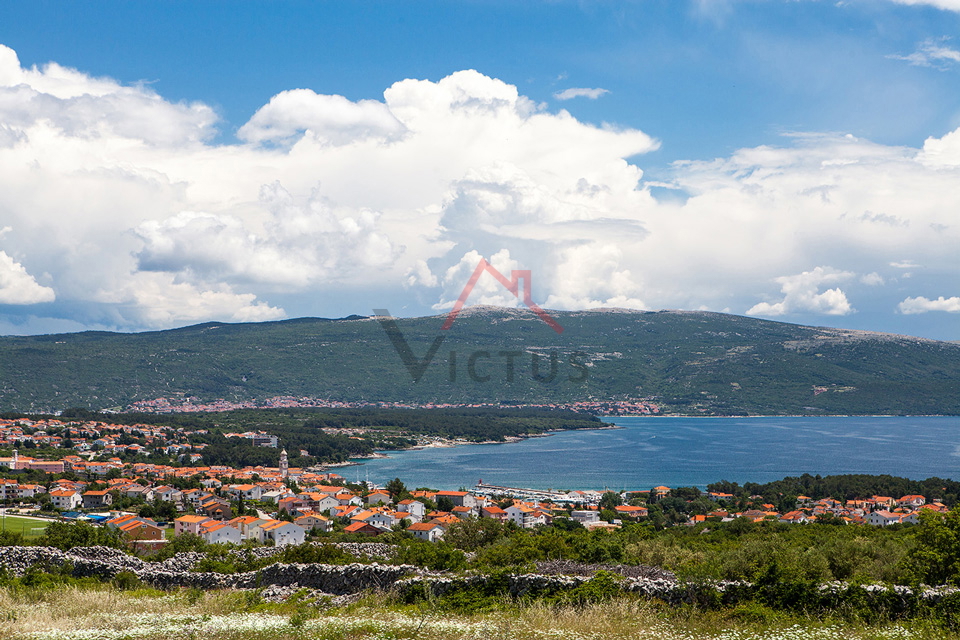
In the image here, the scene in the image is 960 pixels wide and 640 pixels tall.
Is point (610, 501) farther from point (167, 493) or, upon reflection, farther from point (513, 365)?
point (513, 365)

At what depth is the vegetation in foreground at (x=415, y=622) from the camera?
6.40 m

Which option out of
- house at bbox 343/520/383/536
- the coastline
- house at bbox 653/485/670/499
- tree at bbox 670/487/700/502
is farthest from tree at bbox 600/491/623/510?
the coastline

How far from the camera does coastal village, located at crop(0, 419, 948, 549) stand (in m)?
26.4

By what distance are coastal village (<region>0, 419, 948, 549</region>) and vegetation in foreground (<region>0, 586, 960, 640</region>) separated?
11.8 metres

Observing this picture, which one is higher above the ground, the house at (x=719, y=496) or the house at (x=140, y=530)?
the house at (x=140, y=530)

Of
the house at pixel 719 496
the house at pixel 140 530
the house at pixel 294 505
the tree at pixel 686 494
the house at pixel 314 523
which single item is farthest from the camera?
the house at pixel 719 496

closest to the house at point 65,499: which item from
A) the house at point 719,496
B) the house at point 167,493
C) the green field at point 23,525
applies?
the house at point 167,493

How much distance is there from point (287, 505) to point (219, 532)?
1158 cm

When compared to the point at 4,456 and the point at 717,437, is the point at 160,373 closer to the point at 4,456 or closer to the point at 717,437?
the point at 4,456

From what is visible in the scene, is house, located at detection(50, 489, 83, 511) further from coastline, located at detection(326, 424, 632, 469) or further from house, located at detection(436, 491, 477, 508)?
coastline, located at detection(326, 424, 632, 469)

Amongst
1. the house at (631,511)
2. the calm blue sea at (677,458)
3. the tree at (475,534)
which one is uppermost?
the tree at (475,534)

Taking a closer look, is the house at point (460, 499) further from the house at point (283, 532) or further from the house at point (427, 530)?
the house at point (283, 532)

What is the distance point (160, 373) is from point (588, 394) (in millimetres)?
84178

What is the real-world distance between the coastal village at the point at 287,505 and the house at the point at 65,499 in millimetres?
64
